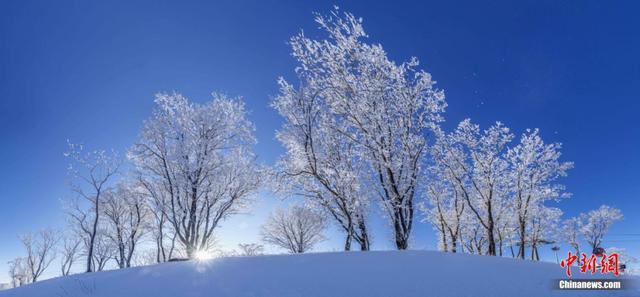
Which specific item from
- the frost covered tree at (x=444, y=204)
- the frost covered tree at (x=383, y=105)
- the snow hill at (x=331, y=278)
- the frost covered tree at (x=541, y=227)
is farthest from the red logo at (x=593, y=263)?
the frost covered tree at (x=541, y=227)

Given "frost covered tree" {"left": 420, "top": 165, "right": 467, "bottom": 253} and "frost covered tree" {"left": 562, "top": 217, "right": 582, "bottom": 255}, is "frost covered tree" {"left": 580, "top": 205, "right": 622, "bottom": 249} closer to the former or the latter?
"frost covered tree" {"left": 562, "top": 217, "right": 582, "bottom": 255}

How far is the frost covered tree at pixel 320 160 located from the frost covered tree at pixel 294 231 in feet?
70.4

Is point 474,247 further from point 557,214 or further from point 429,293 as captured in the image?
point 429,293

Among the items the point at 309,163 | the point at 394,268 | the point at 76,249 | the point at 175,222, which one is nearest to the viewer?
the point at 394,268

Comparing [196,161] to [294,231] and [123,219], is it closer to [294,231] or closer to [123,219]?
[123,219]

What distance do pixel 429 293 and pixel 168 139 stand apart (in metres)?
17.4

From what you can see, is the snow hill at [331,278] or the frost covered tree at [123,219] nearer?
the snow hill at [331,278]

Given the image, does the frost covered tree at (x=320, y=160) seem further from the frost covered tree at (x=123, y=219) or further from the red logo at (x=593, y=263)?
the frost covered tree at (x=123, y=219)

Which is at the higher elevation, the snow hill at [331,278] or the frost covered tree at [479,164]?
the frost covered tree at [479,164]

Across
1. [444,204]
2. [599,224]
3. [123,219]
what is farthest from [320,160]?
[599,224]

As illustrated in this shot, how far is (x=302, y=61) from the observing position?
12.8 meters

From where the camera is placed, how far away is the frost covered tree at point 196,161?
17.7m

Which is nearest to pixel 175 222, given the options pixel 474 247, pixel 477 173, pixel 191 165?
pixel 191 165

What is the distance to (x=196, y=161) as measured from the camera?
707 inches
